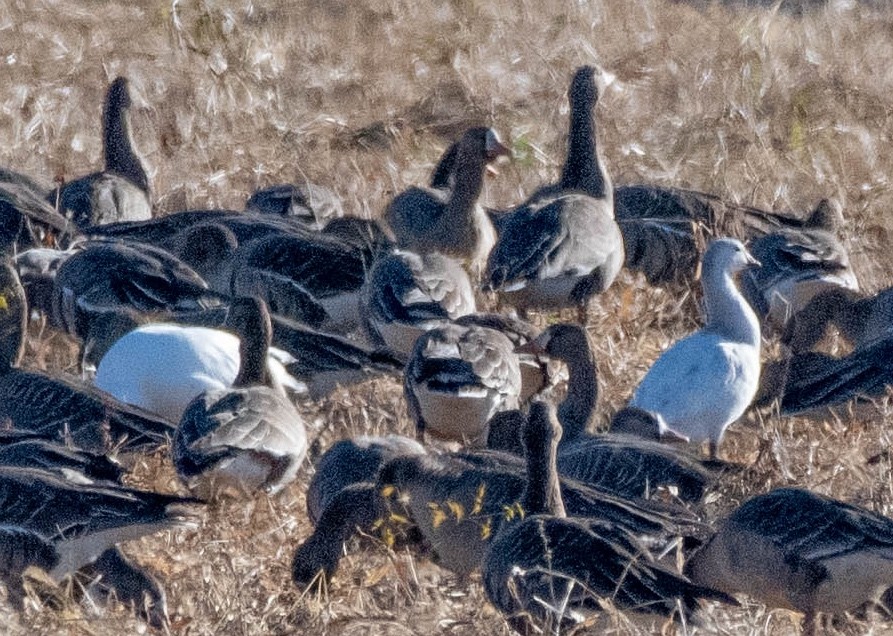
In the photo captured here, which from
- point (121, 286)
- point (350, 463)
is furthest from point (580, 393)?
point (121, 286)

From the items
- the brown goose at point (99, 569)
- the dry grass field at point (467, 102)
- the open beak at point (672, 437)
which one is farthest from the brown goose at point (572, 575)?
the dry grass field at point (467, 102)


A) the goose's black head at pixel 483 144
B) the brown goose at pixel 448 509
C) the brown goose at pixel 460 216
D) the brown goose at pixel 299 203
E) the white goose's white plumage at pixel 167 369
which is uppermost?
the brown goose at pixel 448 509

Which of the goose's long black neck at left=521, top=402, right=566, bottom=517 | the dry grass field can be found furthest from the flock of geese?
the dry grass field

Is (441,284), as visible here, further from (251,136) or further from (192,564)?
(251,136)

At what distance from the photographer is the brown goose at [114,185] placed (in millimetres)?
12617

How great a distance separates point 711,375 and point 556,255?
1.83 metres

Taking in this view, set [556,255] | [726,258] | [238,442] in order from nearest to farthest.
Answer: [238,442] → [726,258] → [556,255]

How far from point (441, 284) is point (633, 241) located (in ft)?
6.63

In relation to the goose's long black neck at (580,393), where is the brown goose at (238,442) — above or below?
above

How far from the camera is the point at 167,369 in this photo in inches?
356

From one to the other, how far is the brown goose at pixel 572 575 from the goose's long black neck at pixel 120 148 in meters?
7.42

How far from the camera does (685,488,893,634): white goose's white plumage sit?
595 centimetres

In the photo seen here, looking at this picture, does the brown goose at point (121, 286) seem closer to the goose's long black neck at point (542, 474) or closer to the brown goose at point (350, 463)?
the brown goose at point (350, 463)

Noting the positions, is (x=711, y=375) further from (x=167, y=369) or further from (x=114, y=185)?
(x=114, y=185)
